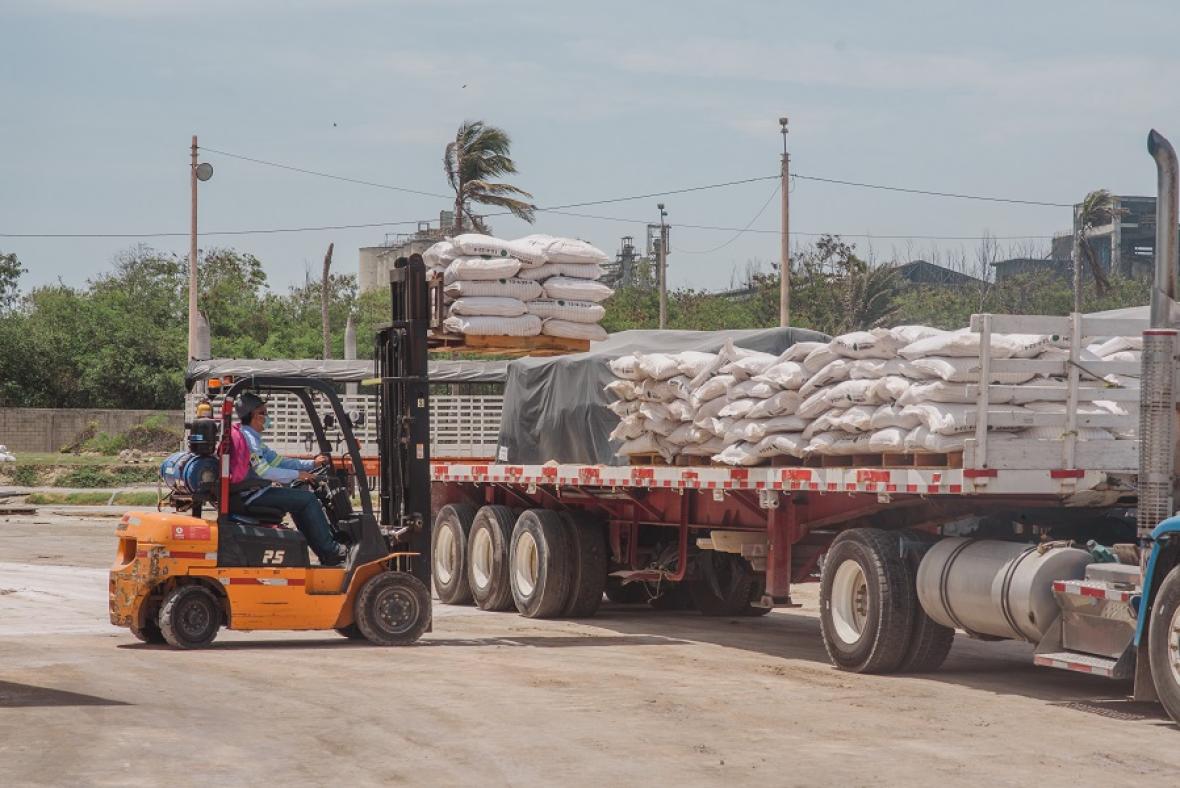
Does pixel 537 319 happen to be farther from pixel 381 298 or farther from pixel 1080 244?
pixel 381 298

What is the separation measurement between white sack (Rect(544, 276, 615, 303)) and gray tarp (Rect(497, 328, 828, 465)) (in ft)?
5.50

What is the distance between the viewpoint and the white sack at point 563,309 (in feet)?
51.3

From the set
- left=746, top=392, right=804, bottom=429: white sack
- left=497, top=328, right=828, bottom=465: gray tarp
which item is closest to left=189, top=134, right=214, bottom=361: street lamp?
left=497, top=328, right=828, bottom=465: gray tarp

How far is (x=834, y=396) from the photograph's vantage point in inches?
486

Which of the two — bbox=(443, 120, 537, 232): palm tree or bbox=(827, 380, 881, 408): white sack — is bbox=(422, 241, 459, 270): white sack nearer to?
bbox=(827, 380, 881, 408): white sack

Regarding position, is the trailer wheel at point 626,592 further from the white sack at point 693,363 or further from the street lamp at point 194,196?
the street lamp at point 194,196

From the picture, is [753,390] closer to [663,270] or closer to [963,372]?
[963,372]

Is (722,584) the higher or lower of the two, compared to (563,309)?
lower

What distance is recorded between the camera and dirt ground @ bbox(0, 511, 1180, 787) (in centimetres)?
814

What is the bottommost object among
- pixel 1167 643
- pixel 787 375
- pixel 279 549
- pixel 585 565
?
pixel 585 565

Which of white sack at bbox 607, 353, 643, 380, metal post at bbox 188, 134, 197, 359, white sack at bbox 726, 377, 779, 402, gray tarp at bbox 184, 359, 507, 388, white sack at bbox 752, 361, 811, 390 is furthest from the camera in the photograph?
metal post at bbox 188, 134, 197, 359

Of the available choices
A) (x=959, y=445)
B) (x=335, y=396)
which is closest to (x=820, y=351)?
(x=959, y=445)

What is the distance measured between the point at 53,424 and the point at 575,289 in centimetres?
4137

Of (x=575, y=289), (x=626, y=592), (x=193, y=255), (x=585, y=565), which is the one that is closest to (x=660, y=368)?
(x=575, y=289)
